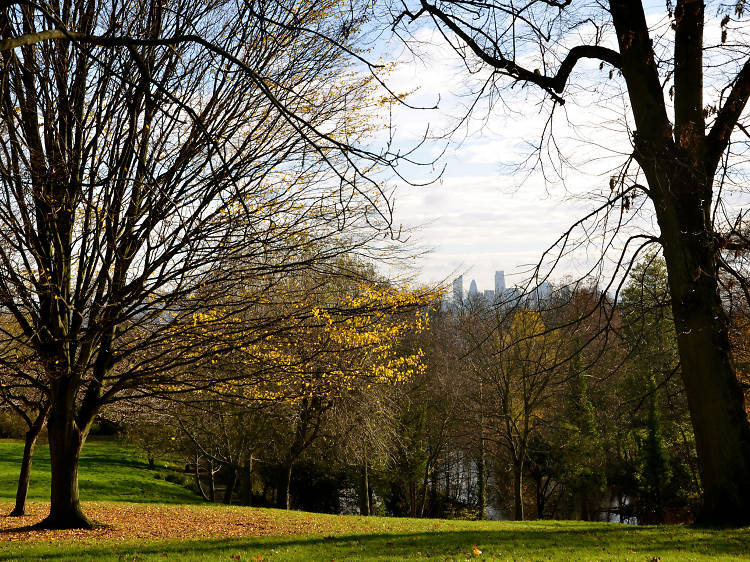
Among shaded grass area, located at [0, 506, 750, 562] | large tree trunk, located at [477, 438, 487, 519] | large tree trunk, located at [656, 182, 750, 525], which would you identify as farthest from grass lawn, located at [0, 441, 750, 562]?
large tree trunk, located at [477, 438, 487, 519]

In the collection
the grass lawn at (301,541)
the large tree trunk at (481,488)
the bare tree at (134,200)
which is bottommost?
the large tree trunk at (481,488)

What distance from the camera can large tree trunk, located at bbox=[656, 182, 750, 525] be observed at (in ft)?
23.6

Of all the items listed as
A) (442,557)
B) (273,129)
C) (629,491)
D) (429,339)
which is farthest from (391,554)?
(629,491)

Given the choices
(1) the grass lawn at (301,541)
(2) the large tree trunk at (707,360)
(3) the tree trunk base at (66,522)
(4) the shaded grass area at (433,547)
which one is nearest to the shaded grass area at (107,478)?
(1) the grass lawn at (301,541)

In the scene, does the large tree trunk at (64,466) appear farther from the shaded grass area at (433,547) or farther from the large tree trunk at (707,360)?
the large tree trunk at (707,360)

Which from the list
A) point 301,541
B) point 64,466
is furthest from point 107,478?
point 301,541

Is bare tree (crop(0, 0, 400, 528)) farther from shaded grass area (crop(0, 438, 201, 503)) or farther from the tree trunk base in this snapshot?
shaded grass area (crop(0, 438, 201, 503))

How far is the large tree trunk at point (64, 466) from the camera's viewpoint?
8.81 meters

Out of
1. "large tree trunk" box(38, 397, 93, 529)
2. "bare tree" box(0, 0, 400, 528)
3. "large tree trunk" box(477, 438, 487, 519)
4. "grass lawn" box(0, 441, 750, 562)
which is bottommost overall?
"large tree trunk" box(477, 438, 487, 519)

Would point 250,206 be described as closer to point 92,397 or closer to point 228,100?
point 228,100

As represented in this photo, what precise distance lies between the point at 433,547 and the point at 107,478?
63.4 ft

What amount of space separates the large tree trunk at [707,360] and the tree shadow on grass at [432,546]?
79 centimetres

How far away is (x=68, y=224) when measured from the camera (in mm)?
8188

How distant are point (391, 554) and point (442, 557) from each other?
73 cm
